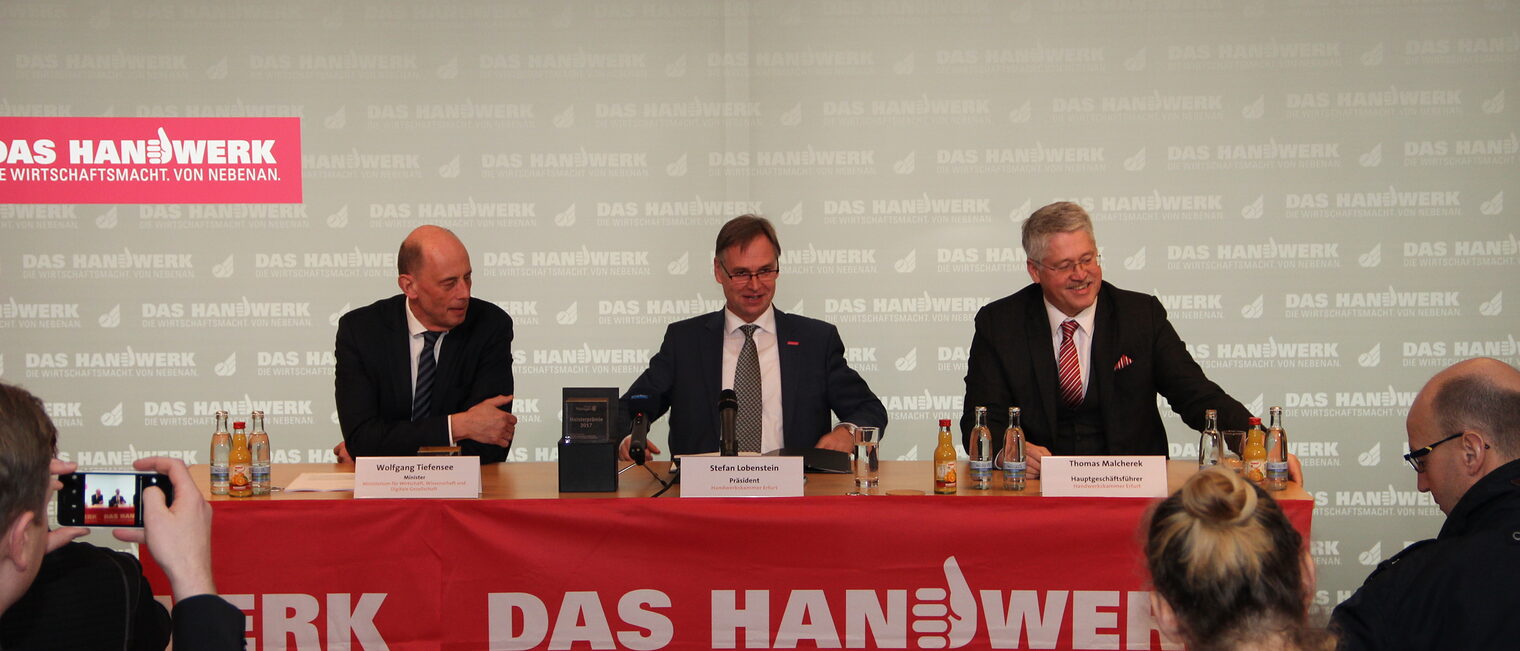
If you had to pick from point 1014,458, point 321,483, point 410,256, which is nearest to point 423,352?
point 410,256

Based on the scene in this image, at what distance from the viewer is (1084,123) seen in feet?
16.7

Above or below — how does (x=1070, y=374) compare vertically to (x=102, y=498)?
above

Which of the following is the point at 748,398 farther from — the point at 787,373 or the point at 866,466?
the point at 866,466

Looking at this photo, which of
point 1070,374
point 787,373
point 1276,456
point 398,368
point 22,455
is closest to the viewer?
point 22,455

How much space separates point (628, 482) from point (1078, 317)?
137 centimetres

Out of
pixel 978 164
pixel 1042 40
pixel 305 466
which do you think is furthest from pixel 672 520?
pixel 1042 40

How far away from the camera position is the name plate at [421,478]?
290 centimetres

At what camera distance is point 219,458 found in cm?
300

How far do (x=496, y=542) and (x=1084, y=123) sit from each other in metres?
3.27

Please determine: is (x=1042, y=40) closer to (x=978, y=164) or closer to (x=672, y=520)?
(x=978, y=164)

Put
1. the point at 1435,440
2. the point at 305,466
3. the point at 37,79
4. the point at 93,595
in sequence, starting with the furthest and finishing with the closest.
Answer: the point at 37,79 → the point at 305,466 → the point at 1435,440 → the point at 93,595

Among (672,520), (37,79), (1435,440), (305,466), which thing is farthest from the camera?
(37,79)

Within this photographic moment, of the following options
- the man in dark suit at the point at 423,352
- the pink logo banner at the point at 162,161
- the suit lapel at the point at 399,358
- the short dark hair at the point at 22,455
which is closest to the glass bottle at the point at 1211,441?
the man in dark suit at the point at 423,352

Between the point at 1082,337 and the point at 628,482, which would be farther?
the point at 1082,337
